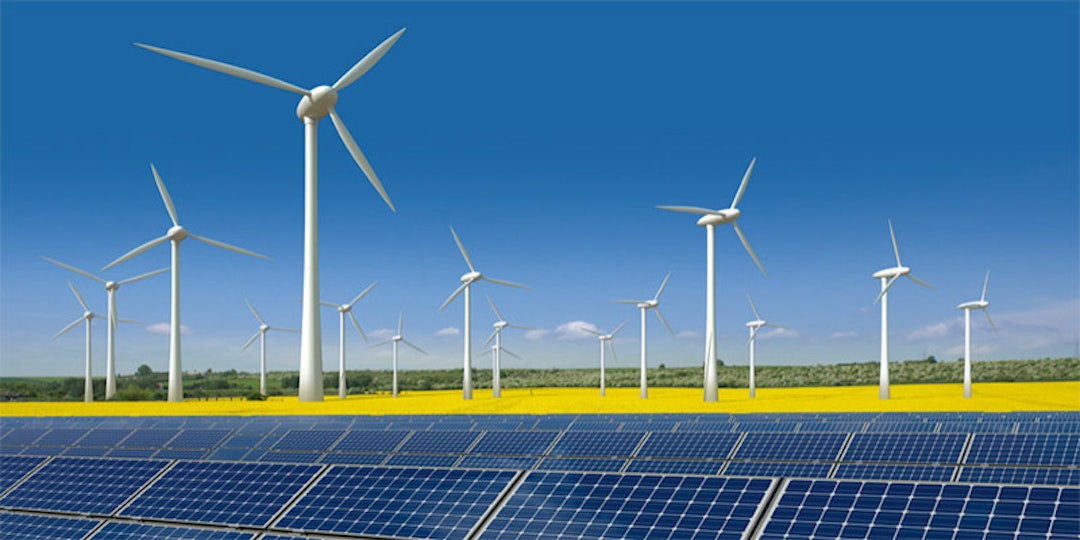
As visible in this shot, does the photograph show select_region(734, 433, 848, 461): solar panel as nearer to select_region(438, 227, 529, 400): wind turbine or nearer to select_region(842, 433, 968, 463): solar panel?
select_region(842, 433, 968, 463): solar panel

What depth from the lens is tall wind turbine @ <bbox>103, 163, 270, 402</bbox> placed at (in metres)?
66.8

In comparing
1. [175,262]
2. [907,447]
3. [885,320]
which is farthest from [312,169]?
[885,320]

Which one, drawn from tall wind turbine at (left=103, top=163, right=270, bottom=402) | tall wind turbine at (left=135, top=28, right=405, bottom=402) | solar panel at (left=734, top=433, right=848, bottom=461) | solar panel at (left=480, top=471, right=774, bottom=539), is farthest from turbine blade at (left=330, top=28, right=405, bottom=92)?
solar panel at (left=480, top=471, right=774, bottom=539)

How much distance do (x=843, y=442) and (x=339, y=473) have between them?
1994 cm

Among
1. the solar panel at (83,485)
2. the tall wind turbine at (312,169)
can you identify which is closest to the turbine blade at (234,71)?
the tall wind turbine at (312,169)

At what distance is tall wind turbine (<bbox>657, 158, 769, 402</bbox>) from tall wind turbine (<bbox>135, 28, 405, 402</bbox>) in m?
27.8

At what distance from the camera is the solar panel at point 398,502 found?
16969 mm

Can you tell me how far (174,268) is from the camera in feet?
230

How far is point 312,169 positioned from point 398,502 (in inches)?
1552

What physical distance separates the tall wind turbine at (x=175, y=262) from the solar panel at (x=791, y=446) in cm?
4229

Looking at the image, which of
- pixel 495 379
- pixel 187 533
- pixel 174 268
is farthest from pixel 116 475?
pixel 495 379

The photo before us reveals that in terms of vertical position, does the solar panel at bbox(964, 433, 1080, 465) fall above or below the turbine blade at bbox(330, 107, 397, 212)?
below

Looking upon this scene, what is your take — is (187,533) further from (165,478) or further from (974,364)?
(974,364)

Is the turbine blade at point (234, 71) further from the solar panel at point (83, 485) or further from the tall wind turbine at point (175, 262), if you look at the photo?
the solar panel at point (83, 485)
